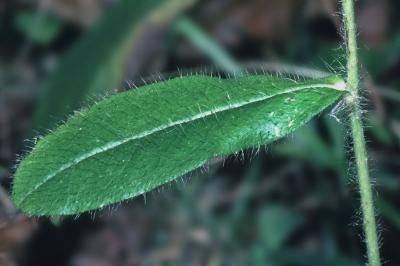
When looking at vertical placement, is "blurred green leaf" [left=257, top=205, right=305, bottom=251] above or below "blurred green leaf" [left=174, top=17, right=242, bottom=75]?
below

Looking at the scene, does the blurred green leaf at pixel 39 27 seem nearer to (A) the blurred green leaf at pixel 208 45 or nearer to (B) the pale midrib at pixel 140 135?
(A) the blurred green leaf at pixel 208 45

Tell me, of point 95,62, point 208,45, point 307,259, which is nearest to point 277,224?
point 307,259

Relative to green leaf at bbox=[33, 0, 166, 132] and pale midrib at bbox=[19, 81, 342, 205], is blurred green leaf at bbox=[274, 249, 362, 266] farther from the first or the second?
pale midrib at bbox=[19, 81, 342, 205]

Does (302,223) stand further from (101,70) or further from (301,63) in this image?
(101,70)

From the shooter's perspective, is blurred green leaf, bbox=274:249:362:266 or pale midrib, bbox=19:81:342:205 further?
blurred green leaf, bbox=274:249:362:266

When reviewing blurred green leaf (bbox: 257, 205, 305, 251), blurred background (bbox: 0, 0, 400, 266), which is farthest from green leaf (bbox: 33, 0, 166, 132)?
blurred green leaf (bbox: 257, 205, 305, 251)

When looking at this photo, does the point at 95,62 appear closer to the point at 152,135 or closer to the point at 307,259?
the point at 307,259

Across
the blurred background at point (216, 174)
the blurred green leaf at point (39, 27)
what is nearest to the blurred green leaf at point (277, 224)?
the blurred background at point (216, 174)

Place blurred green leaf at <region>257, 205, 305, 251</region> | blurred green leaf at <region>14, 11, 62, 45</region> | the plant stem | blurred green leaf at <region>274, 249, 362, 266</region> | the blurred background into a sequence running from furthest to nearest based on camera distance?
blurred green leaf at <region>14, 11, 62, 45</region> < blurred green leaf at <region>257, 205, 305, 251</region> < the blurred background < blurred green leaf at <region>274, 249, 362, 266</region> < the plant stem

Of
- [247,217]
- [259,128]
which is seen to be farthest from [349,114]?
[247,217]
